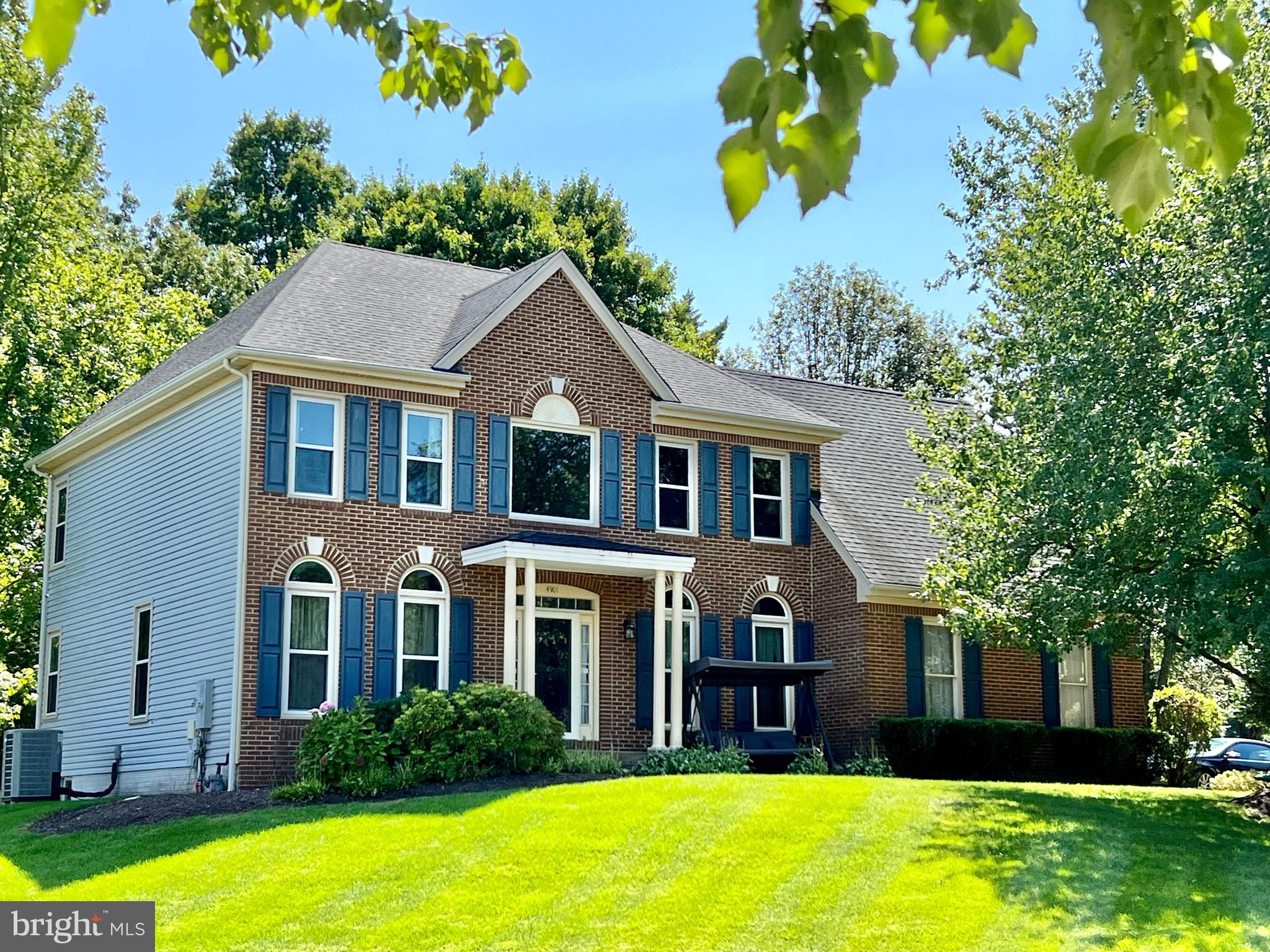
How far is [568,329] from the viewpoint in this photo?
24.5 metres

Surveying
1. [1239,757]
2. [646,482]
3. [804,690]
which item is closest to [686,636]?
[804,690]

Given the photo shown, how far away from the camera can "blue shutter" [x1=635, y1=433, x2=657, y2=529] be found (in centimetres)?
2469

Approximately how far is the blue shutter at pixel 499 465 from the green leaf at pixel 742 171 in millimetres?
20110

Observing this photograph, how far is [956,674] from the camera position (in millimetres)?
26125

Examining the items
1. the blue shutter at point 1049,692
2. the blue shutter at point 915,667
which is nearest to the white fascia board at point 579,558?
the blue shutter at point 915,667

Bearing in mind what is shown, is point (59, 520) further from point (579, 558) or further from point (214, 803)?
point (214, 803)

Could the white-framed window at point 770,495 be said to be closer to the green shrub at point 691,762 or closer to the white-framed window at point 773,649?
the white-framed window at point 773,649

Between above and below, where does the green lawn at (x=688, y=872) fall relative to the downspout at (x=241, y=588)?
below

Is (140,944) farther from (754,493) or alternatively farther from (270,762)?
(754,493)

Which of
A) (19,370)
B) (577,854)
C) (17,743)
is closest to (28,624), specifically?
(19,370)

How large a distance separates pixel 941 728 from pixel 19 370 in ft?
59.7

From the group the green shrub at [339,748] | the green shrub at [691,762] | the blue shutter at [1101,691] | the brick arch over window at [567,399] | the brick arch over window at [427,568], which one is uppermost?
the brick arch over window at [567,399]

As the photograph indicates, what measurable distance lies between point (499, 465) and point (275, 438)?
3432 mm

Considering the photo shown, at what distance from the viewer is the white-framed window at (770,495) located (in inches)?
1033
